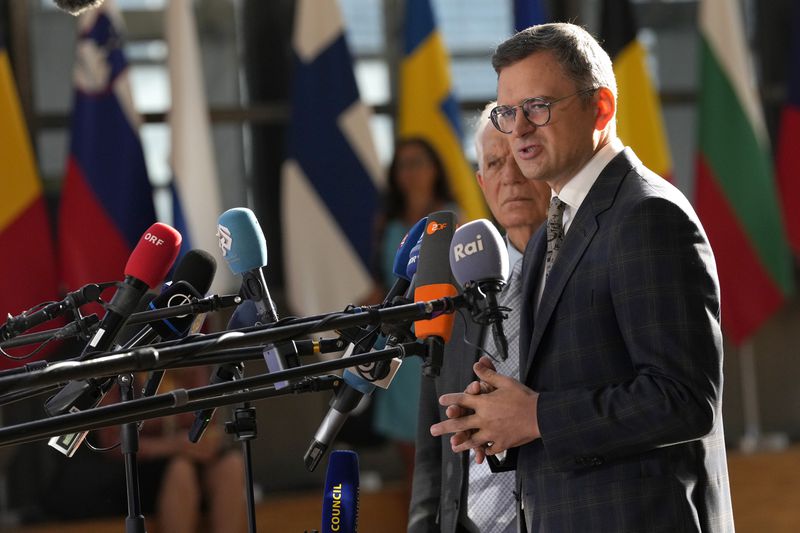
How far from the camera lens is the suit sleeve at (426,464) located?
8.07ft

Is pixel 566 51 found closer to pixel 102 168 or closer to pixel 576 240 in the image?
pixel 576 240

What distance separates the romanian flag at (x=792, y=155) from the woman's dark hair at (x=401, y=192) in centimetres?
191

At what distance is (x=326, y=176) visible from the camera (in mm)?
5164

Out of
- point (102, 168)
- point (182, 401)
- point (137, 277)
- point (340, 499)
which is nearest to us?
point (182, 401)

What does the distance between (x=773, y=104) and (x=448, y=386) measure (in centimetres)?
445

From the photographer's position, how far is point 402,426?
16.4 ft

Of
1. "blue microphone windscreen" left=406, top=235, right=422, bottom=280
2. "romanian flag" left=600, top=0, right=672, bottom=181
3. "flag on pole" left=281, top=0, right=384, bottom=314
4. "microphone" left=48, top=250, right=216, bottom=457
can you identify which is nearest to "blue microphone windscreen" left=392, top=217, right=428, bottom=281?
"blue microphone windscreen" left=406, top=235, right=422, bottom=280

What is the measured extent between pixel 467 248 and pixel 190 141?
11.8 ft

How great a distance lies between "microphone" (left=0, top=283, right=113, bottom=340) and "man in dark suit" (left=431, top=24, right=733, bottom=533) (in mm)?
580

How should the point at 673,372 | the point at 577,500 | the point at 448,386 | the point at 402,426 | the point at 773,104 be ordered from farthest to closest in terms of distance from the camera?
the point at 773,104 → the point at 402,426 → the point at 448,386 → the point at 577,500 → the point at 673,372

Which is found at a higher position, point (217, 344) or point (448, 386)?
point (217, 344)

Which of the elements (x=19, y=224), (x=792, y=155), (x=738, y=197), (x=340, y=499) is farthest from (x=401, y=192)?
(x=340, y=499)

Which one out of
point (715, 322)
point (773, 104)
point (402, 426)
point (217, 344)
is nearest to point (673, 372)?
point (715, 322)

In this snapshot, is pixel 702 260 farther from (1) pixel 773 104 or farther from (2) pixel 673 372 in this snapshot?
(1) pixel 773 104
